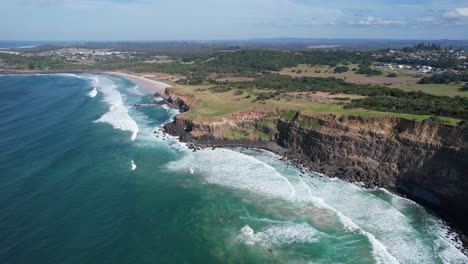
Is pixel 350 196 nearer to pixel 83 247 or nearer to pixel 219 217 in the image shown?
pixel 219 217

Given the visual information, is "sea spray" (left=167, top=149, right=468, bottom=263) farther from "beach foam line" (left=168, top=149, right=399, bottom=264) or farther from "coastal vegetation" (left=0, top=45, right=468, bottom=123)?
"coastal vegetation" (left=0, top=45, right=468, bottom=123)

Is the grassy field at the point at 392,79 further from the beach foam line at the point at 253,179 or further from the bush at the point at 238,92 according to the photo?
the beach foam line at the point at 253,179

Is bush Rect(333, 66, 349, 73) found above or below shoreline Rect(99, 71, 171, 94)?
above

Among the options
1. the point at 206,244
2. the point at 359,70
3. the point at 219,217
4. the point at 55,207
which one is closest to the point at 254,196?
the point at 219,217

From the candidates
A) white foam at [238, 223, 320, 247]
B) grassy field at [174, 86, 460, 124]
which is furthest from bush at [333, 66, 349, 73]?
white foam at [238, 223, 320, 247]

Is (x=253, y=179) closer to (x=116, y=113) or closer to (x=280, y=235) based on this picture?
(x=280, y=235)

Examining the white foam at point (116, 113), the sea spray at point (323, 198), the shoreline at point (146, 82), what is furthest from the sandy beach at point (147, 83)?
the sea spray at point (323, 198)

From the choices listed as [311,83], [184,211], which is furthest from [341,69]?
[184,211]

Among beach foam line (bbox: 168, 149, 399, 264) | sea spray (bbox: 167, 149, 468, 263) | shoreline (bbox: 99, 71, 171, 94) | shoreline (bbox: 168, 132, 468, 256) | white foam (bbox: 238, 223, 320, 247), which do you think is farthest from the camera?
shoreline (bbox: 99, 71, 171, 94)
